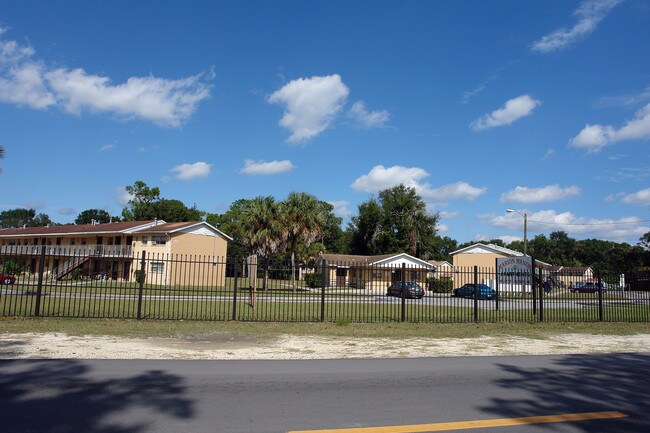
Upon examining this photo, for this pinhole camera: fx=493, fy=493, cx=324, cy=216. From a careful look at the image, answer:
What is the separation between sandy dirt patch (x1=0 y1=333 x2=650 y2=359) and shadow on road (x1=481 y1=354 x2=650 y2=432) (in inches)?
81.2

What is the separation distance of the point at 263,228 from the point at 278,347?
27.7 metres

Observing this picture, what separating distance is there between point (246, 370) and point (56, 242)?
5744 cm

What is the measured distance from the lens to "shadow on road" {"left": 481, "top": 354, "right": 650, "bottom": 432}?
6.24 metres

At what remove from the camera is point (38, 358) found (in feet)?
29.4

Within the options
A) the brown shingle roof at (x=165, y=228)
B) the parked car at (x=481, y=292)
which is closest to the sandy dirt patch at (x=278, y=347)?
the parked car at (x=481, y=292)

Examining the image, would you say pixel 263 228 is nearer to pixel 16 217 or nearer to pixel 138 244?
pixel 138 244

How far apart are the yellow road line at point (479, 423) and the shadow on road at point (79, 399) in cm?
197

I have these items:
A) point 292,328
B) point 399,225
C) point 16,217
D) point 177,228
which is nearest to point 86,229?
point 177,228

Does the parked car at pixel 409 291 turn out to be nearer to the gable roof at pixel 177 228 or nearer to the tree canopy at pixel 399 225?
the gable roof at pixel 177 228

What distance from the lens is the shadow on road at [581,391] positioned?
20.5ft

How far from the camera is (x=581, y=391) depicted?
7.49 m

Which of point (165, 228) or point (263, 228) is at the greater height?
point (165, 228)

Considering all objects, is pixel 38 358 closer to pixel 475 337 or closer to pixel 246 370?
pixel 246 370

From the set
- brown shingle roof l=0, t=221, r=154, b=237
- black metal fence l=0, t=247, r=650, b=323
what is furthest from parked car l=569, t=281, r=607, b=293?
brown shingle roof l=0, t=221, r=154, b=237
